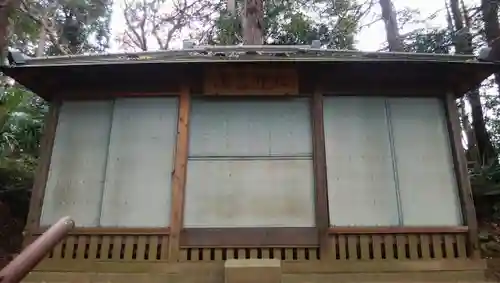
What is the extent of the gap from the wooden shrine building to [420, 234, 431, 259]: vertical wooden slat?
0.03 feet

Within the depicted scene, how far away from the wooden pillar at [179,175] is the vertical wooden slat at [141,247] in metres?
0.28

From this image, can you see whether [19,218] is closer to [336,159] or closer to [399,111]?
[336,159]

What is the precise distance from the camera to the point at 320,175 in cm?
460

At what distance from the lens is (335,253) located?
14.4 ft

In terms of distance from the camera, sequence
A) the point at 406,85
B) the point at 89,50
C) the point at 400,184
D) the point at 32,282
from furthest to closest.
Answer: the point at 89,50
the point at 406,85
the point at 400,184
the point at 32,282

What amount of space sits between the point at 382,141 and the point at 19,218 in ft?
18.9

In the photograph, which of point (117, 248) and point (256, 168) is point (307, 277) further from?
point (117, 248)

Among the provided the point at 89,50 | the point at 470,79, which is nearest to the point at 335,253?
the point at 470,79

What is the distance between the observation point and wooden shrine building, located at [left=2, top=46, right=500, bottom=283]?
4395mm

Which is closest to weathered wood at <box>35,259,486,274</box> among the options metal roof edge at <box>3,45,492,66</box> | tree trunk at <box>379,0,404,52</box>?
metal roof edge at <box>3,45,492,66</box>

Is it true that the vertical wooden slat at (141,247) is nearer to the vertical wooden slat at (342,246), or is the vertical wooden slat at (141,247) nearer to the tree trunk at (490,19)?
the vertical wooden slat at (342,246)

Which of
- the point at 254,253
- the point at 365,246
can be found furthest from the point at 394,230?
the point at 254,253

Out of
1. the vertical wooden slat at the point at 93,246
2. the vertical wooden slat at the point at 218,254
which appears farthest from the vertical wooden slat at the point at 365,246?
the vertical wooden slat at the point at 93,246

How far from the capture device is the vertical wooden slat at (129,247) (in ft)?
14.5
